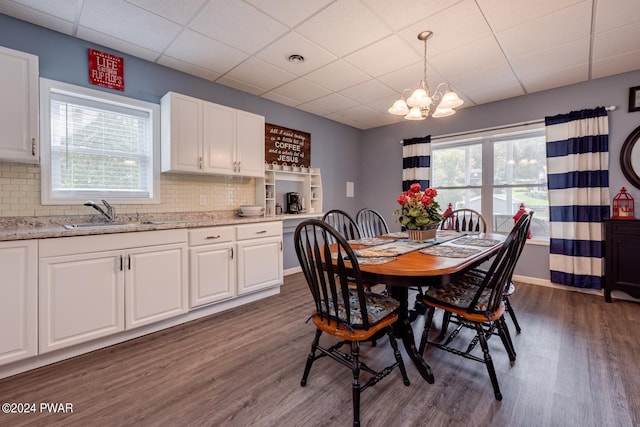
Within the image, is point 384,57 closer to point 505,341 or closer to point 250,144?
point 250,144

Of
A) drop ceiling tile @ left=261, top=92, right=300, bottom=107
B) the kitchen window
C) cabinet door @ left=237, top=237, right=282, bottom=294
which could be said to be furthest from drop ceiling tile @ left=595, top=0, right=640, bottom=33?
the kitchen window

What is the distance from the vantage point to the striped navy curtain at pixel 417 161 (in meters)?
4.61

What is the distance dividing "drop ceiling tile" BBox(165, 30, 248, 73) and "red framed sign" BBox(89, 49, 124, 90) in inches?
18.1

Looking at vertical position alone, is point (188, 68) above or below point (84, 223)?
above

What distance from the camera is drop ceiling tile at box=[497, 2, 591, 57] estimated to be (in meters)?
2.16

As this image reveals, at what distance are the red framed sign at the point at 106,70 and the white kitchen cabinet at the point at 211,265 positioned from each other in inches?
61.4

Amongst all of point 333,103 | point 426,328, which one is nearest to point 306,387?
point 426,328

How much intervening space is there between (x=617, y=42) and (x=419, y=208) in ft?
7.64

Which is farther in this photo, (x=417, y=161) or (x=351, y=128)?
(x=351, y=128)

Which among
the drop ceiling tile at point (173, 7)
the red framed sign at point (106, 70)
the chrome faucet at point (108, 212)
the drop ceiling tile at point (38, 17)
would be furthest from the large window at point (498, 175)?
the drop ceiling tile at point (38, 17)

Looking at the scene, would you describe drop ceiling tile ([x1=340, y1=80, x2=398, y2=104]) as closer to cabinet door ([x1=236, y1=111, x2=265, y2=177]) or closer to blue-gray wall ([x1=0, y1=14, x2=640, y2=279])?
blue-gray wall ([x1=0, y1=14, x2=640, y2=279])

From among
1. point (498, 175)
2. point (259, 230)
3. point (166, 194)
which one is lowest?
point (259, 230)

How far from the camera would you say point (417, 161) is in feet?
15.3

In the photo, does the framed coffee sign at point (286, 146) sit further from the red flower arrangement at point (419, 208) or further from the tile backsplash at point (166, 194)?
the red flower arrangement at point (419, 208)
